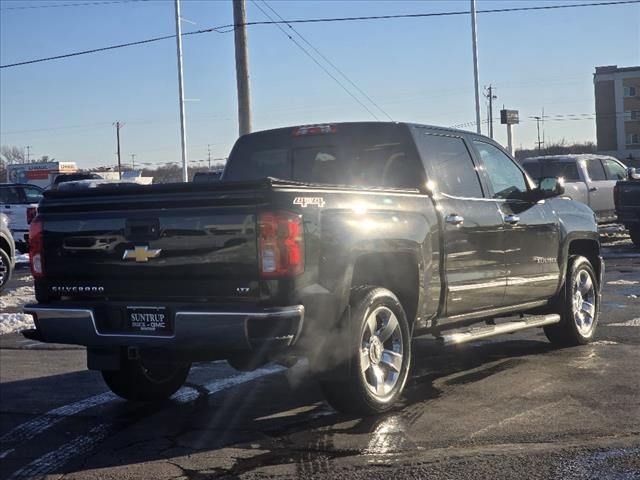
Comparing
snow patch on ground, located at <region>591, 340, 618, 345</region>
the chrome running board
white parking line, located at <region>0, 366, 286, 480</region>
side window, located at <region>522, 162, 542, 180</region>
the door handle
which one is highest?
side window, located at <region>522, 162, 542, 180</region>

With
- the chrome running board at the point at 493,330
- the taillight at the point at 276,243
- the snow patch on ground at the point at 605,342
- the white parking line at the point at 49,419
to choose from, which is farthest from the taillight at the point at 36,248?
the snow patch on ground at the point at 605,342

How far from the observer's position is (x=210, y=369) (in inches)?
328

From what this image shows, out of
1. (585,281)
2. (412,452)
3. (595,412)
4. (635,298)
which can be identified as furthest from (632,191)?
(412,452)

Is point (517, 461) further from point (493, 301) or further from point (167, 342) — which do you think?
point (493, 301)

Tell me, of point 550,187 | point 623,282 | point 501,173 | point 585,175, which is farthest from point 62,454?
point 585,175

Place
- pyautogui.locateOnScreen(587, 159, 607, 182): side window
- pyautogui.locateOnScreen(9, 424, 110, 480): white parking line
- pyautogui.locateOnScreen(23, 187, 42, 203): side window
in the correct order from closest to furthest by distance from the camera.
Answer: pyautogui.locateOnScreen(9, 424, 110, 480): white parking line < pyautogui.locateOnScreen(587, 159, 607, 182): side window < pyautogui.locateOnScreen(23, 187, 42, 203): side window

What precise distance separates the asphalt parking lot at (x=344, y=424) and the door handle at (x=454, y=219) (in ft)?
4.18

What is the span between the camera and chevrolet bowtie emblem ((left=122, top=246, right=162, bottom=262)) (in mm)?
5723

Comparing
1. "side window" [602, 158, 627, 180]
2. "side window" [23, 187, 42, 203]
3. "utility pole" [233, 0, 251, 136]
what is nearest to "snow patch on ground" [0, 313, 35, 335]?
"utility pole" [233, 0, 251, 136]

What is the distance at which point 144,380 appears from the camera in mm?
6871

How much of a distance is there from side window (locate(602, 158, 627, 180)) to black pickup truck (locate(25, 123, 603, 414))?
15.8 meters

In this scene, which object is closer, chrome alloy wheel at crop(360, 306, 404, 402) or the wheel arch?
chrome alloy wheel at crop(360, 306, 404, 402)

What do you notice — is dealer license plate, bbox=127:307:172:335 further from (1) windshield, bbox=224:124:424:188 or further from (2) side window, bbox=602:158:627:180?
(2) side window, bbox=602:158:627:180

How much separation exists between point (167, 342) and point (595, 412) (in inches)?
113
